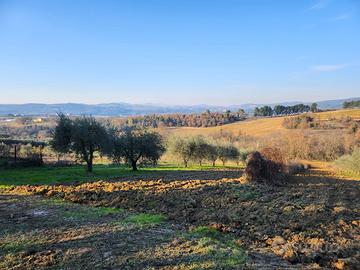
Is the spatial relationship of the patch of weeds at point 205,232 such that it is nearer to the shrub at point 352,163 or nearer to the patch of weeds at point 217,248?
the patch of weeds at point 217,248

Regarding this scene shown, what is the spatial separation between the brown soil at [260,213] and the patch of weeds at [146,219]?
56cm

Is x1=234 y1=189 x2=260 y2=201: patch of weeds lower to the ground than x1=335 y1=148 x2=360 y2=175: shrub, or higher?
higher

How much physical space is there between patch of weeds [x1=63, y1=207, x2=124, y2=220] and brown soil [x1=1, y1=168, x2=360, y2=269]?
113cm

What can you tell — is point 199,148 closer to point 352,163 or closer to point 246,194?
point 352,163

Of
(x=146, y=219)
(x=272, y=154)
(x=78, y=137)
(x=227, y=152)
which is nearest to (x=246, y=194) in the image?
(x=146, y=219)

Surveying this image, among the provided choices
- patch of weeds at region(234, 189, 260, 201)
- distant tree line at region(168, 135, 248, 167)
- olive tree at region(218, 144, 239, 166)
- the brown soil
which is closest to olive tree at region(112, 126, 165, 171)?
distant tree line at region(168, 135, 248, 167)

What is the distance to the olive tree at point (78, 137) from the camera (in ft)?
109

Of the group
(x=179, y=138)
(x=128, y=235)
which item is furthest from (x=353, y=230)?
(x=179, y=138)

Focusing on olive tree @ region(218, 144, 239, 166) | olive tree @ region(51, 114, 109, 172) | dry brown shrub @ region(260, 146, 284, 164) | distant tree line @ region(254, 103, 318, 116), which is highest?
distant tree line @ region(254, 103, 318, 116)

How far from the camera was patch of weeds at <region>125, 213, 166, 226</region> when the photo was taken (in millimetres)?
15344

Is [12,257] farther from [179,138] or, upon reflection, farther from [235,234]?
[179,138]

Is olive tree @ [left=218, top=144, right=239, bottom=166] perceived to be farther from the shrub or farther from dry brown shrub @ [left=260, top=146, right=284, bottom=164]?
dry brown shrub @ [left=260, top=146, right=284, bottom=164]

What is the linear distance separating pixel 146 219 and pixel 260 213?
5010 mm

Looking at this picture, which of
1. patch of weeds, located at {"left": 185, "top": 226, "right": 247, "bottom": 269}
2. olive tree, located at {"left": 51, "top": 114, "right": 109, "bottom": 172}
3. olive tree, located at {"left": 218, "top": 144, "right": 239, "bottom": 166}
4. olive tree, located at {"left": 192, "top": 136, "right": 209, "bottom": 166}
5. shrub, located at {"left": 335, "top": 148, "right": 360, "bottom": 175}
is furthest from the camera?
olive tree, located at {"left": 218, "top": 144, "right": 239, "bottom": 166}
